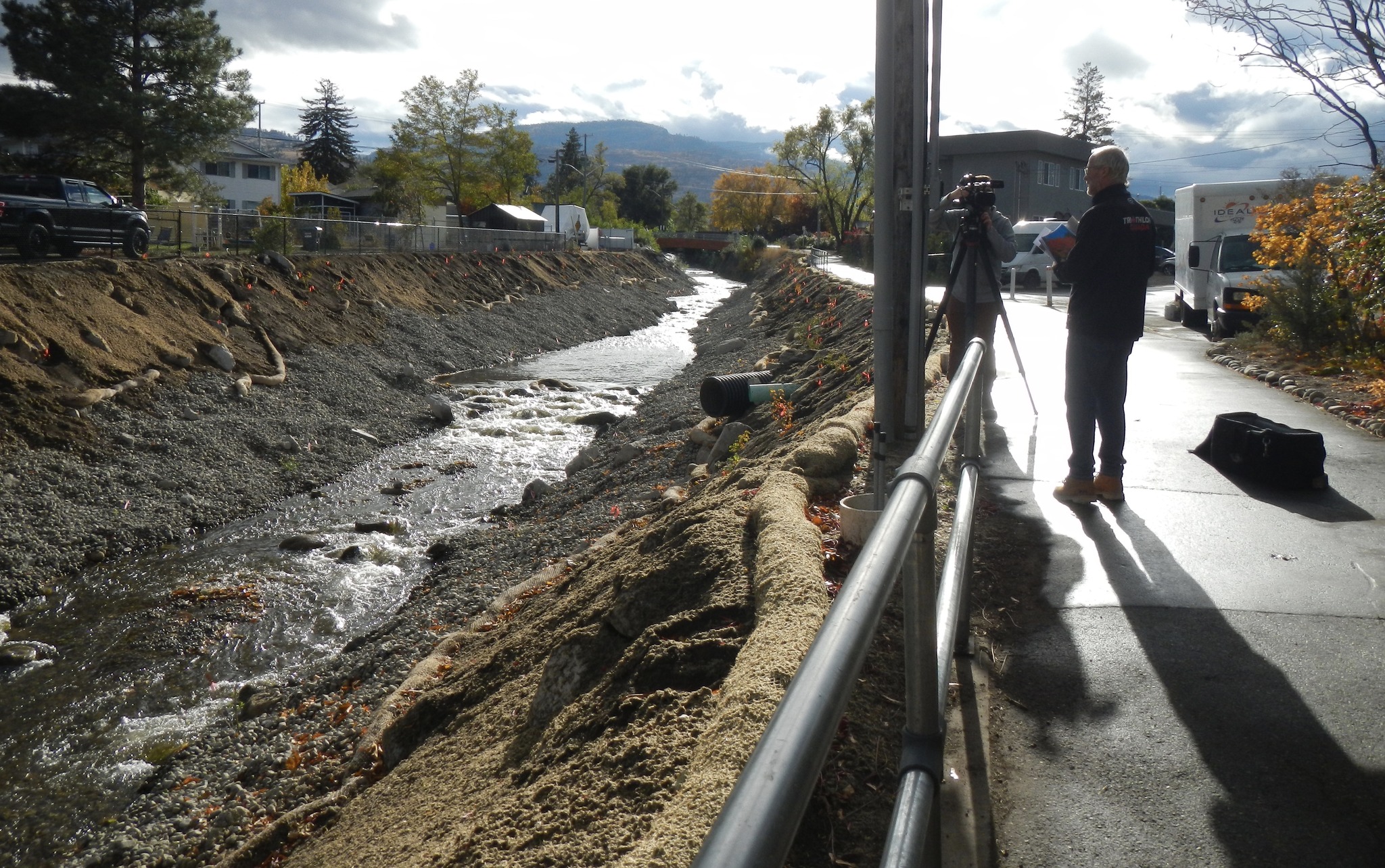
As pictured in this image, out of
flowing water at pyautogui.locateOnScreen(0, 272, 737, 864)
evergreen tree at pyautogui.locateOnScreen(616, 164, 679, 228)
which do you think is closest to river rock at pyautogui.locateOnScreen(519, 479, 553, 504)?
flowing water at pyautogui.locateOnScreen(0, 272, 737, 864)

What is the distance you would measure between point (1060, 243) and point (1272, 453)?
2.06 m

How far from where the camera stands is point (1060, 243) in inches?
257

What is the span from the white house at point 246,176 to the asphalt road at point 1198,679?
7572cm

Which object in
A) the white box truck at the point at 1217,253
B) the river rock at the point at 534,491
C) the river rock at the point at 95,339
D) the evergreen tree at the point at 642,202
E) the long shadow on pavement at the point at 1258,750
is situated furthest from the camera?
the evergreen tree at the point at 642,202

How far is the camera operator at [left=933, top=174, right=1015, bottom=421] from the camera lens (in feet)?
25.0

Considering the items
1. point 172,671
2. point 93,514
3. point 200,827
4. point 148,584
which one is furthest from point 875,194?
point 93,514

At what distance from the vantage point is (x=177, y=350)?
61.3 ft

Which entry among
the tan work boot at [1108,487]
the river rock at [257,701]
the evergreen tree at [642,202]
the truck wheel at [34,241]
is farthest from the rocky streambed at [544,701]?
the evergreen tree at [642,202]

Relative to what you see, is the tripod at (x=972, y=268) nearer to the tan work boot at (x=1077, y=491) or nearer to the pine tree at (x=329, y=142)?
the tan work boot at (x=1077, y=491)

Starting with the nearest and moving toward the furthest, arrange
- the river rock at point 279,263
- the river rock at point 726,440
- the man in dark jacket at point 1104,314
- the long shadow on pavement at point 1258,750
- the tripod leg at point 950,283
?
the long shadow on pavement at point 1258,750
the man in dark jacket at point 1104,314
the tripod leg at point 950,283
the river rock at point 726,440
the river rock at point 279,263

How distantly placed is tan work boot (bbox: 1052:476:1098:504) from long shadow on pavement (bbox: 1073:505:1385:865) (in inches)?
57.8

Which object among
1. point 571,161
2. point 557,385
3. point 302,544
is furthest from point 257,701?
point 571,161

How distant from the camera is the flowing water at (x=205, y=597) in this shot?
7.28 meters

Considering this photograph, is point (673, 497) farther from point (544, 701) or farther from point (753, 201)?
point (753, 201)
